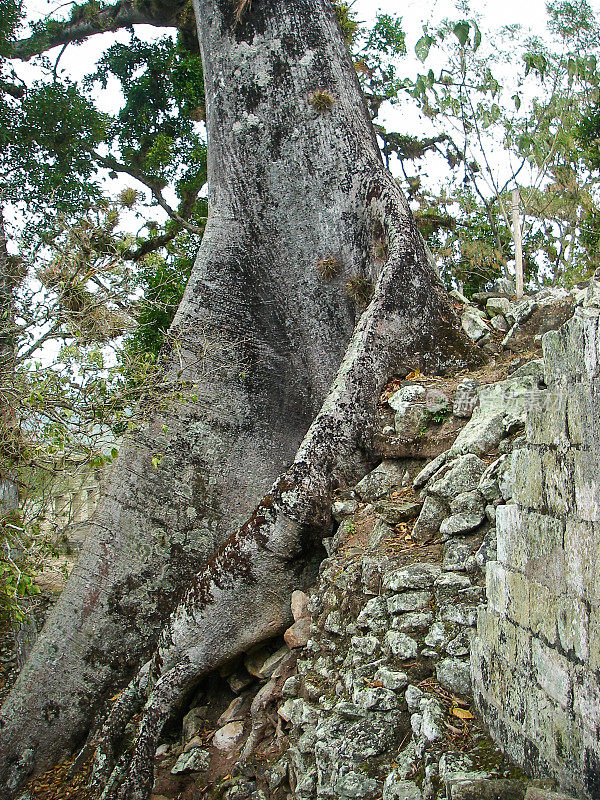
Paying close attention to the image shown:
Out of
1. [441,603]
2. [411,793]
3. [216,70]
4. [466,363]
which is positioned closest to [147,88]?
[216,70]

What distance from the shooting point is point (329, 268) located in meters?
5.41

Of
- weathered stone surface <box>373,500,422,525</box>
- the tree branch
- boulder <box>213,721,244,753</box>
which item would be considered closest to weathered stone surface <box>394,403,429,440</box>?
weathered stone surface <box>373,500,422,525</box>

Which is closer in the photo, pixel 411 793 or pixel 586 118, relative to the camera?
pixel 411 793

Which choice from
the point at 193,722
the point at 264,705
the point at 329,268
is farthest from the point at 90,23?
the point at 264,705

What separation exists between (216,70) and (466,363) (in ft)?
11.2

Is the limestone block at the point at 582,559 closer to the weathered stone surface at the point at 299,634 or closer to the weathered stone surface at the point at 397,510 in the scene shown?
the weathered stone surface at the point at 397,510

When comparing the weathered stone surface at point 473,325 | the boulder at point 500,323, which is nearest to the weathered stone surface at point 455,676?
the weathered stone surface at point 473,325

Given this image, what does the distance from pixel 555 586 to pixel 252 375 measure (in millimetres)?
3447

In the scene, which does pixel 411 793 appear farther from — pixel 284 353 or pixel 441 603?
pixel 284 353

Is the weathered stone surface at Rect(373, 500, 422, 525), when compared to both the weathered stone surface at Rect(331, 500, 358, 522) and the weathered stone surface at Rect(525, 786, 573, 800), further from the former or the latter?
the weathered stone surface at Rect(525, 786, 573, 800)

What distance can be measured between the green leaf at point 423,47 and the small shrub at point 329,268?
13.0 metres

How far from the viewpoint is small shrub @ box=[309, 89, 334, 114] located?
568 centimetres

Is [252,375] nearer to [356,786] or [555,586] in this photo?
[356,786]

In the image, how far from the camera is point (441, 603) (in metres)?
2.94
